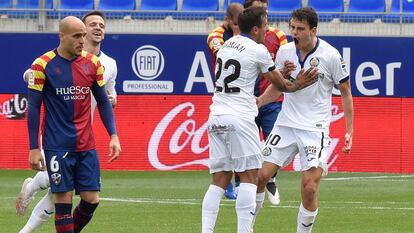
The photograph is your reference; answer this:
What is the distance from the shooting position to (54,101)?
9.23 m

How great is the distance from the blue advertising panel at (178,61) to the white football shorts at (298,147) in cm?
894

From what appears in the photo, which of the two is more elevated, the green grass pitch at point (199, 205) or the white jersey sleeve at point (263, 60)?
the white jersey sleeve at point (263, 60)

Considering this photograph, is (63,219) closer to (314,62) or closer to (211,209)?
(211,209)

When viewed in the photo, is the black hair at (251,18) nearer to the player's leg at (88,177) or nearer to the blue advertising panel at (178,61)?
the player's leg at (88,177)

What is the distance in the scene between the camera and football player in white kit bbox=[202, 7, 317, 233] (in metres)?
9.76

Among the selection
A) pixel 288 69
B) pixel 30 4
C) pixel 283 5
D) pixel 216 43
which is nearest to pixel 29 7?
pixel 30 4

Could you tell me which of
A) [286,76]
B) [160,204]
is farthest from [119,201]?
[286,76]

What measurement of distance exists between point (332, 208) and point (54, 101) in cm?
539

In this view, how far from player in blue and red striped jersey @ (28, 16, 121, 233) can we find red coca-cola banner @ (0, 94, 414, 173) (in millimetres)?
9783

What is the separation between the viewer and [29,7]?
21.9m

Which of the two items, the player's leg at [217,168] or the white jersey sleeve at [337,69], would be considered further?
the white jersey sleeve at [337,69]

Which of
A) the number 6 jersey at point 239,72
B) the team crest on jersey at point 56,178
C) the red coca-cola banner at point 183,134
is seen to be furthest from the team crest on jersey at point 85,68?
the red coca-cola banner at point 183,134

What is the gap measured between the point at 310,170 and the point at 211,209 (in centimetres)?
110

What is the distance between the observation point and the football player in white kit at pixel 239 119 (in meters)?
9.76
